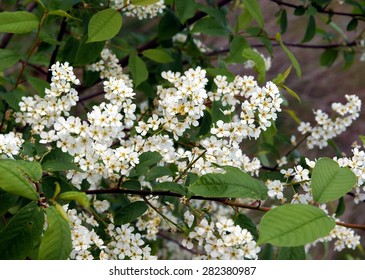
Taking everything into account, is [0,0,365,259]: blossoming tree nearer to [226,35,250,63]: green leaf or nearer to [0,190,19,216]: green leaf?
[0,190,19,216]: green leaf

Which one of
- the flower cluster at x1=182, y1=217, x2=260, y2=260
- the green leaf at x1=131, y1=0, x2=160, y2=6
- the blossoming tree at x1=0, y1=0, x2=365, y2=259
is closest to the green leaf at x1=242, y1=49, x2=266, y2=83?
the blossoming tree at x1=0, y1=0, x2=365, y2=259

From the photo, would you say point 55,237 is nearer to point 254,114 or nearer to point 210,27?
point 254,114

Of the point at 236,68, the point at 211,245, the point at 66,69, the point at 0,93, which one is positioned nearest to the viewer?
the point at 211,245

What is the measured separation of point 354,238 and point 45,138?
0.65 m

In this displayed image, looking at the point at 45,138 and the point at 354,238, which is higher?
the point at 45,138

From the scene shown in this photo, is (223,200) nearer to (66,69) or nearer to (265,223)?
(265,223)

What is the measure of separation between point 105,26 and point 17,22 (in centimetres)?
16

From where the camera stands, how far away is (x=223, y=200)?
90 centimetres

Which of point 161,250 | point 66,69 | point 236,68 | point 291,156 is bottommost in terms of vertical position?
point 236,68

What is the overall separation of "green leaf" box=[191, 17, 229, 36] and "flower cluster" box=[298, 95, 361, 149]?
0.92ft

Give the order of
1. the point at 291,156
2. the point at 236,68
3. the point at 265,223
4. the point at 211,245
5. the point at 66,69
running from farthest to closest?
the point at 236,68 → the point at 291,156 → the point at 66,69 → the point at 211,245 → the point at 265,223

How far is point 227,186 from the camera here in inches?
30.9

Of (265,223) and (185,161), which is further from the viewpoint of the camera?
(185,161)
